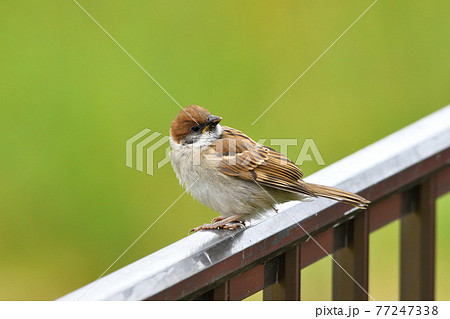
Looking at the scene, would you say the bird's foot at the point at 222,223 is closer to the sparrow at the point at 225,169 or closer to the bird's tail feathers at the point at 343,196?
the sparrow at the point at 225,169

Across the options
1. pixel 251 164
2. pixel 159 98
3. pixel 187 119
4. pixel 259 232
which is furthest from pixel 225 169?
pixel 159 98

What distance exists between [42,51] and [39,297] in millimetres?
1371

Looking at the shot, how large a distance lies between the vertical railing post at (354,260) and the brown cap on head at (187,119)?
57cm

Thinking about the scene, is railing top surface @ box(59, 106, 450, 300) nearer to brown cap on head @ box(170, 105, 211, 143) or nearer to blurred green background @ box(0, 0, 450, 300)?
brown cap on head @ box(170, 105, 211, 143)

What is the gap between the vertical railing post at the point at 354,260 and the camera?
1.71m

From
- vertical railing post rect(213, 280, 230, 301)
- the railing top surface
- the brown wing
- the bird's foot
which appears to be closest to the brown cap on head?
the brown wing

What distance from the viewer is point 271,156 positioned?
228cm

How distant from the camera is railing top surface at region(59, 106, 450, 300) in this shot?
126 cm

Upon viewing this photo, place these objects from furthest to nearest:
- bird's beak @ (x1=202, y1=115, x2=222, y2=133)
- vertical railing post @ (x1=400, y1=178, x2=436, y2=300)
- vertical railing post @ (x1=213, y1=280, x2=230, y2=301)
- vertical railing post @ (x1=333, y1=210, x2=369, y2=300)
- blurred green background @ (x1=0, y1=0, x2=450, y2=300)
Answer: blurred green background @ (x1=0, y1=0, x2=450, y2=300) → bird's beak @ (x1=202, y1=115, x2=222, y2=133) → vertical railing post @ (x1=400, y1=178, x2=436, y2=300) → vertical railing post @ (x1=333, y1=210, x2=369, y2=300) → vertical railing post @ (x1=213, y1=280, x2=230, y2=301)

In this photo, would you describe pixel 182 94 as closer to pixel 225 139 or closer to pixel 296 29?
pixel 296 29

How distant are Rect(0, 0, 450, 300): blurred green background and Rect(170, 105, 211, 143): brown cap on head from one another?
4.99 ft

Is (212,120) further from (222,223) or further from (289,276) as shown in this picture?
(289,276)

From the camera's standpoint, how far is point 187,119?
2.13 meters
